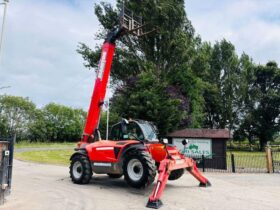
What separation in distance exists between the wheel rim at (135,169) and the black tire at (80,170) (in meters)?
1.93

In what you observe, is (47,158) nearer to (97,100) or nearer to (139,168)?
(97,100)

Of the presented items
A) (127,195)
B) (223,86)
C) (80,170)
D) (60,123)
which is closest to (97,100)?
(80,170)

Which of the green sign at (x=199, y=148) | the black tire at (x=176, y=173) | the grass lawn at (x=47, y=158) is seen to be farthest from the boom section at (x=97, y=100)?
the grass lawn at (x=47, y=158)

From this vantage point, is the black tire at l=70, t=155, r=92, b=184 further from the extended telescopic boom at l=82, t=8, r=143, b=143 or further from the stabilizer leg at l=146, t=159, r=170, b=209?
the stabilizer leg at l=146, t=159, r=170, b=209

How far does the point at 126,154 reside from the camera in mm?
8758

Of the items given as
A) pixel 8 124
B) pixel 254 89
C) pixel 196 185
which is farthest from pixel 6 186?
pixel 8 124

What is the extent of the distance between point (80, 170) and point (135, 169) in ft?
8.60

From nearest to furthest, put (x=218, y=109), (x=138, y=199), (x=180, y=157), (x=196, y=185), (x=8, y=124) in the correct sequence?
(x=138, y=199)
(x=180, y=157)
(x=196, y=185)
(x=218, y=109)
(x=8, y=124)

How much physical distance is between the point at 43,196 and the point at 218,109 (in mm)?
36292

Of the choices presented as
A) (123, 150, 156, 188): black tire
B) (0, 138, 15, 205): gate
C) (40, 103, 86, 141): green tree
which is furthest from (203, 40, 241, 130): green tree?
(40, 103, 86, 141): green tree

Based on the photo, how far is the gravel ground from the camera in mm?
6812

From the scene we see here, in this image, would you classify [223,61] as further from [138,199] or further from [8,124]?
[8,124]

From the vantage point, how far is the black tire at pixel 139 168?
316 inches

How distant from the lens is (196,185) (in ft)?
32.3
